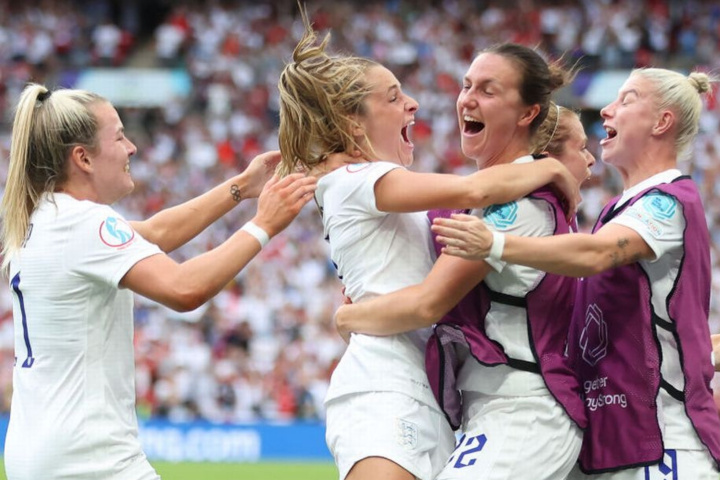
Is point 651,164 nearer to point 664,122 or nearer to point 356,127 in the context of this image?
point 664,122

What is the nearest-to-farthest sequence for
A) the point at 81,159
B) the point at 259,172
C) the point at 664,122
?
the point at 81,159 → the point at 664,122 → the point at 259,172

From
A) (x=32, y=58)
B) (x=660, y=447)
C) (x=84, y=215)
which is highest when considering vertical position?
(x=84, y=215)

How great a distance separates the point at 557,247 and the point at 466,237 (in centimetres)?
35

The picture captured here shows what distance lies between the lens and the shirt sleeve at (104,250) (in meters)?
3.99

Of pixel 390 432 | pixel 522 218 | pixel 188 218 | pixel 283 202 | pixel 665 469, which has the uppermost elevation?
pixel 522 218

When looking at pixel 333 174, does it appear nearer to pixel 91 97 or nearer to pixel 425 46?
pixel 91 97

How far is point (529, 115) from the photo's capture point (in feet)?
14.1

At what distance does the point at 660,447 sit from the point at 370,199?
1.42m

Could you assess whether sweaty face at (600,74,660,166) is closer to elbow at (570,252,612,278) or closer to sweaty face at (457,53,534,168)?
sweaty face at (457,53,534,168)

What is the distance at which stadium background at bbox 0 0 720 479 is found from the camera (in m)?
14.5

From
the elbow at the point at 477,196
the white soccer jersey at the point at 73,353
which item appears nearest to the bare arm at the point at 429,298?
the elbow at the point at 477,196

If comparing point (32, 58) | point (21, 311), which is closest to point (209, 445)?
point (21, 311)

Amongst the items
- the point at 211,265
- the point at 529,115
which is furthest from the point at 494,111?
the point at 211,265

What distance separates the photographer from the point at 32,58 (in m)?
22.0
